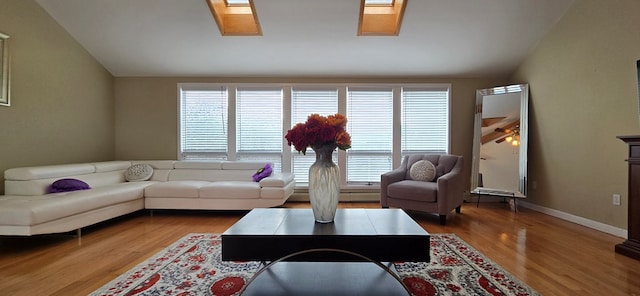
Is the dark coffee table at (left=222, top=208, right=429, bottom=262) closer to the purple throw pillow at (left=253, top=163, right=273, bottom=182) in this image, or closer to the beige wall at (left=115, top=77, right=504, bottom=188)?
the purple throw pillow at (left=253, top=163, right=273, bottom=182)

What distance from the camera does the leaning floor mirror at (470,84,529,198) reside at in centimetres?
455

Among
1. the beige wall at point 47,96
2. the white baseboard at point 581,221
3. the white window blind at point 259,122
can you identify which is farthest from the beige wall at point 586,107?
the beige wall at point 47,96

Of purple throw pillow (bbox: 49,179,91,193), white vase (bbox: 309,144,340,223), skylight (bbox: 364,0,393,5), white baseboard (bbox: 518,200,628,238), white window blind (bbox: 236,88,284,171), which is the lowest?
white baseboard (bbox: 518,200,628,238)

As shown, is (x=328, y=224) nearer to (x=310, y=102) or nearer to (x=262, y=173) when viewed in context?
(x=262, y=173)

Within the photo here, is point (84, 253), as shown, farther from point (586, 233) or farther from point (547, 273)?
point (586, 233)

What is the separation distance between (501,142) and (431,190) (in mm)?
1822

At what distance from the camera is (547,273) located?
226 cm

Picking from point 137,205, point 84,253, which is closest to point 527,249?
point 84,253

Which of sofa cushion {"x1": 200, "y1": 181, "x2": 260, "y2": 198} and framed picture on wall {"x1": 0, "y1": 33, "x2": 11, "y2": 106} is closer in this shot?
framed picture on wall {"x1": 0, "y1": 33, "x2": 11, "y2": 106}

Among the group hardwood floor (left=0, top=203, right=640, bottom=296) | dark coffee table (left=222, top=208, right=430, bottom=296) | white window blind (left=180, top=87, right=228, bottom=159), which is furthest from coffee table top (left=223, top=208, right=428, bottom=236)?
white window blind (left=180, top=87, right=228, bottom=159)

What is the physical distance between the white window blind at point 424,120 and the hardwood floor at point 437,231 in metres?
1.42

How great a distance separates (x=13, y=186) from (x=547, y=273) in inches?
204

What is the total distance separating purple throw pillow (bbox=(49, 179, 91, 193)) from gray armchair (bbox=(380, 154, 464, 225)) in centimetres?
375

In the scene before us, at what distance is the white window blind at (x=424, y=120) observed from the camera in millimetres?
5215
